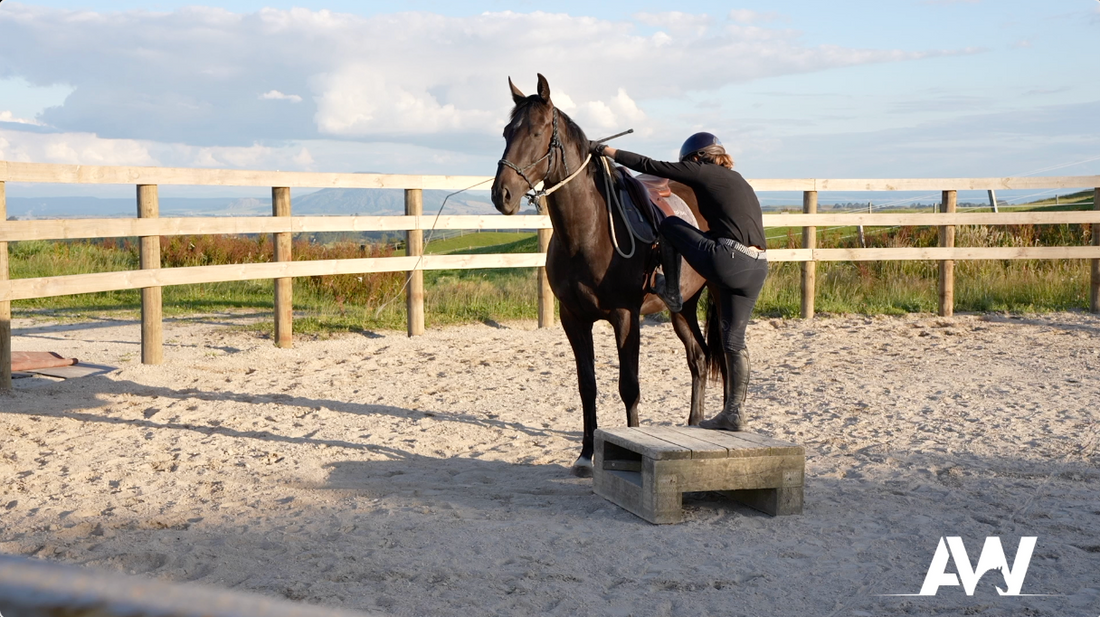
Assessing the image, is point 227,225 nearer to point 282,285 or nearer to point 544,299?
point 282,285

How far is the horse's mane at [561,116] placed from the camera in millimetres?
5203

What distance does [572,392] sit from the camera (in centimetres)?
754

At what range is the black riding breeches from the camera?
503 cm

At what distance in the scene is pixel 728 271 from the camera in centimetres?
503

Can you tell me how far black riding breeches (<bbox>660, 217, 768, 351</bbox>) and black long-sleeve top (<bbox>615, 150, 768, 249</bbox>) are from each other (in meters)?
0.10

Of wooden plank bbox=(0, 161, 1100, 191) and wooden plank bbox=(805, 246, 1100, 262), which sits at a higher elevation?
wooden plank bbox=(0, 161, 1100, 191)

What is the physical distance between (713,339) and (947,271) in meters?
6.45

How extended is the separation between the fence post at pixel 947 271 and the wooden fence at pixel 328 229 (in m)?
0.01

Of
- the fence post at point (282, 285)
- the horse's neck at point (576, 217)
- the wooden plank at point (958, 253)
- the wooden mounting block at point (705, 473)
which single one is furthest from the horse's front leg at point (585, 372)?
the wooden plank at point (958, 253)

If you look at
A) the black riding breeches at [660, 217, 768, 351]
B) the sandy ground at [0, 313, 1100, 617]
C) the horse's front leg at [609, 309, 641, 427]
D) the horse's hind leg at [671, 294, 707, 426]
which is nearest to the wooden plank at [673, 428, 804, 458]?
the sandy ground at [0, 313, 1100, 617]

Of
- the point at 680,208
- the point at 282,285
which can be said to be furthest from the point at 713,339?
the point at 282,285

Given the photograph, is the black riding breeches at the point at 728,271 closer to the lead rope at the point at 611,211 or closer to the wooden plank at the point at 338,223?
the lead rope at the point at 611,211

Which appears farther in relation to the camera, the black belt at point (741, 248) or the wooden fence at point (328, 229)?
the wooden fence at point (328, 229)

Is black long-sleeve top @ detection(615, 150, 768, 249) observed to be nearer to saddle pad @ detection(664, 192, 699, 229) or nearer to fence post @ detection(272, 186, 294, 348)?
saddle pad @ detection(664, 192, 699, 229)
